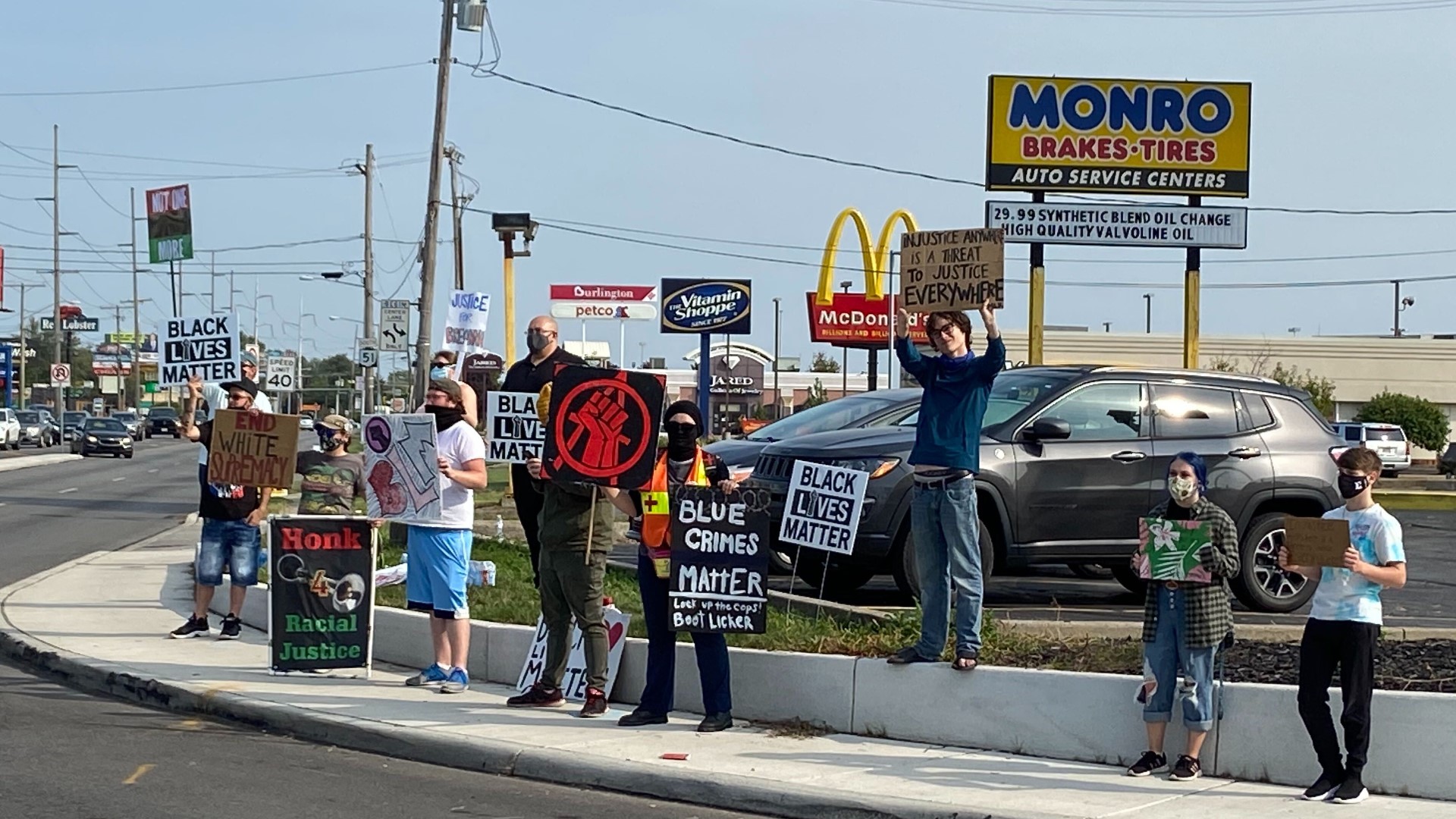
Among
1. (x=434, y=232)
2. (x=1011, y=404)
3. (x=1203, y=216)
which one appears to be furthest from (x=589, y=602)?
(x=1203, y=216)

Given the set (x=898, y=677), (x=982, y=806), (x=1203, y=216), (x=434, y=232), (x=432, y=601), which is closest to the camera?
(x=982, y=806)

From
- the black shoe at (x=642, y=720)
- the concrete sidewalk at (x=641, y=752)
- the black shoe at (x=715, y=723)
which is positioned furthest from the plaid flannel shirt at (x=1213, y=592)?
the black shoe at (x=642, y=720)

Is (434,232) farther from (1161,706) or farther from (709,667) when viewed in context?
(1161,706)

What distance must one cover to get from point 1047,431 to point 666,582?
145 inches

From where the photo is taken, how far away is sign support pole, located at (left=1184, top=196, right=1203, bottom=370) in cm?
2778

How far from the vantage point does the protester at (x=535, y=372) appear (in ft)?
34.9

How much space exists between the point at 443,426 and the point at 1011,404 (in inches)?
173

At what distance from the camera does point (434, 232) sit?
24.6m

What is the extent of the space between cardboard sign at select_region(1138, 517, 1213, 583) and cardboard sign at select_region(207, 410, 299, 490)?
632 cm

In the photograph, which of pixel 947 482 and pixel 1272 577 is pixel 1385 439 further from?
pixel 947 482

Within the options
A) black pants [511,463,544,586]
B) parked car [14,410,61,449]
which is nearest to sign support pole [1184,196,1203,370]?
black pants [511,463,544,586]

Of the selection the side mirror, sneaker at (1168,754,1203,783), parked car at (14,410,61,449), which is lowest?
parked car at (14,410,61,449)

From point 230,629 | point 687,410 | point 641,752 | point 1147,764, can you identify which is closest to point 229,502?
point 230,629

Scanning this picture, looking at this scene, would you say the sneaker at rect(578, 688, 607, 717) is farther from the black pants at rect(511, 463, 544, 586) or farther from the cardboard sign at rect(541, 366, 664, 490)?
the black pants at rect(511, 463, 544, 586)
